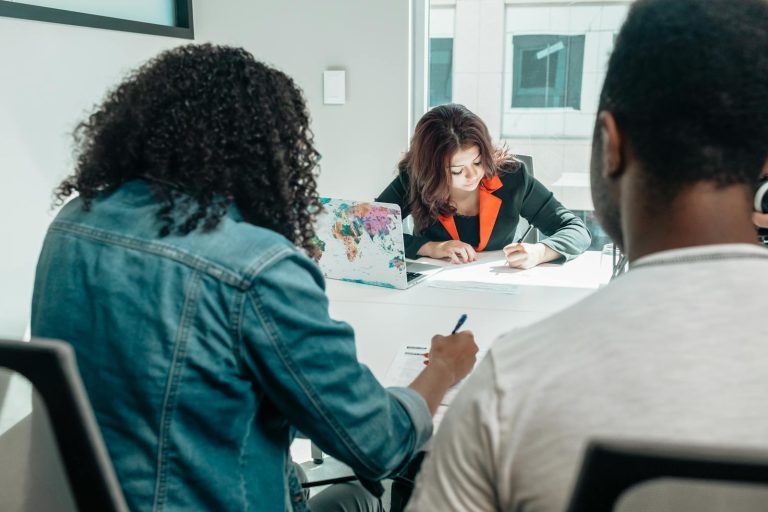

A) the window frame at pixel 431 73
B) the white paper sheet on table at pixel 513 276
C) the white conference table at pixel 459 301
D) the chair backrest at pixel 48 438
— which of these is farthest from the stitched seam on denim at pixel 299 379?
the window frame at pixel 431 73

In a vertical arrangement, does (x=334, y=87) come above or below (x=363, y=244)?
above

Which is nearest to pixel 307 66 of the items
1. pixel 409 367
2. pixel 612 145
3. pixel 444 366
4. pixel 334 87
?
pixel 334 87

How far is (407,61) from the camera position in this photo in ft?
9.61

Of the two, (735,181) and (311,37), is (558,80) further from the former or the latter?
(735,181)

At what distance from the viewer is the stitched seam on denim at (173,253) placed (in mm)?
788

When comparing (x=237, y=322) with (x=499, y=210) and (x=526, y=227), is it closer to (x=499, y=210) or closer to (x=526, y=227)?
(x=499, y=210)

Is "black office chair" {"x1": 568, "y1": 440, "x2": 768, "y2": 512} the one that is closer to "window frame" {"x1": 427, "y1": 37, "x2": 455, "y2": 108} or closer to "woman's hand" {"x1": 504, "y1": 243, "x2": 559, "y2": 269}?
"woman's hand" {"x1": 504, "y1": 243, "x2": 559, "y2": 269}

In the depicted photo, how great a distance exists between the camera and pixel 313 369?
0.83 metres

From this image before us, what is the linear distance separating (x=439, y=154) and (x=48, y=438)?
1.82m

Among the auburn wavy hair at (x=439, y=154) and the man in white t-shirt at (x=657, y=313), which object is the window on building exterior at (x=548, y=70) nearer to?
the auburn wavy hair at (x=439, y=154)

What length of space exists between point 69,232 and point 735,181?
0.74 meters

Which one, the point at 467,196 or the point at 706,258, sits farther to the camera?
the point at 467,196

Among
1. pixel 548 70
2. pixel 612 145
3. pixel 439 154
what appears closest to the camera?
pixel 612 145

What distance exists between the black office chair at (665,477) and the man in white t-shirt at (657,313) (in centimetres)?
5
